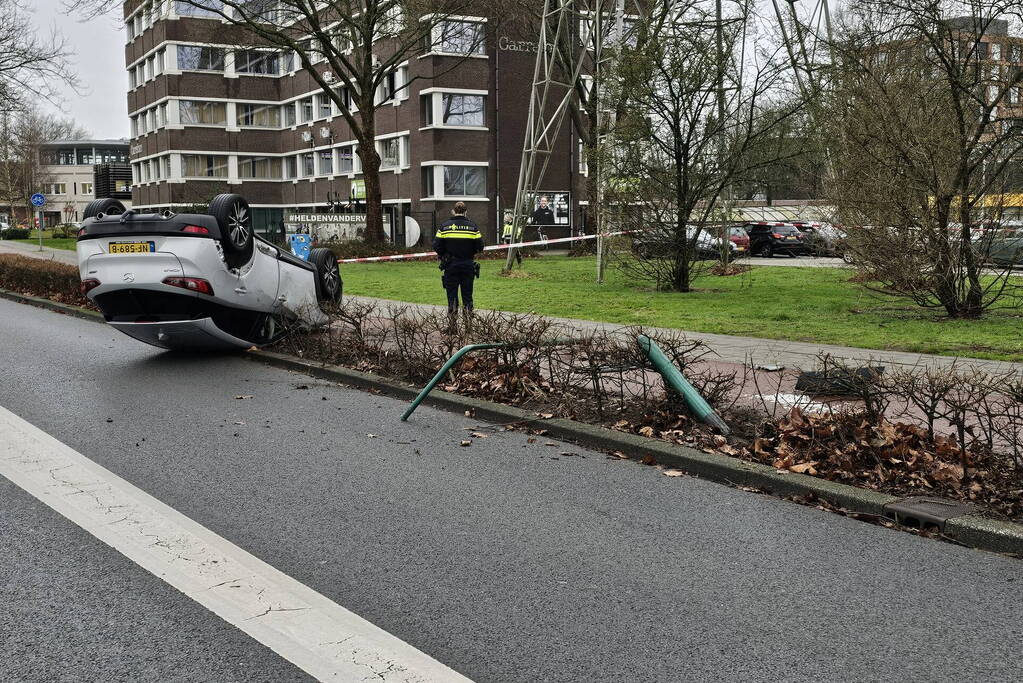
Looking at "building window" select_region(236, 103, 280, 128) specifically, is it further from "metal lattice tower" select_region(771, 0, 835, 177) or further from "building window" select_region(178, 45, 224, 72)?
"metal lattice tower" select_region(771, 0, 835, 177)

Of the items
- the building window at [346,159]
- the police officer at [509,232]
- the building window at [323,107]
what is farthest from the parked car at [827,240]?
the building window at [323,107]

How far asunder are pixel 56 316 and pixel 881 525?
54.3 ft

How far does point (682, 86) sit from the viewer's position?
1980cm

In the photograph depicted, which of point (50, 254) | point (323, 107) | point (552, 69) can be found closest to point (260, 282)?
point (552, 69)

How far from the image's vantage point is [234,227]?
11.9m

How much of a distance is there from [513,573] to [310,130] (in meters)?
62.1

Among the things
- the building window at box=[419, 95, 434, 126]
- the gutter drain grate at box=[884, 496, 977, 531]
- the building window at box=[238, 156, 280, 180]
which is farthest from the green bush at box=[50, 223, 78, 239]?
the gutter drain grate at box=[884, 496, 977, 531]

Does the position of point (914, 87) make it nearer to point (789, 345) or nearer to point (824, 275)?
point (789, 345)

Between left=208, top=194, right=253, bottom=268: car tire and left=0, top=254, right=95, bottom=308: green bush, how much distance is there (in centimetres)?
799

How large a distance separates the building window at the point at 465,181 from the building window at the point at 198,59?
26.1 meters

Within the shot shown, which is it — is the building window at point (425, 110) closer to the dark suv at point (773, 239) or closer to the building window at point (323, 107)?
the building window at point (323, 107)

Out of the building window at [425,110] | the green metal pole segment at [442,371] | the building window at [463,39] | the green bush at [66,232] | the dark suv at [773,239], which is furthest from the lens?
the green bush at [66,232]

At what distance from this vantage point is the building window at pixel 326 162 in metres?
62.3

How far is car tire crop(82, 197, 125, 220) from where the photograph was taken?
1230cm
